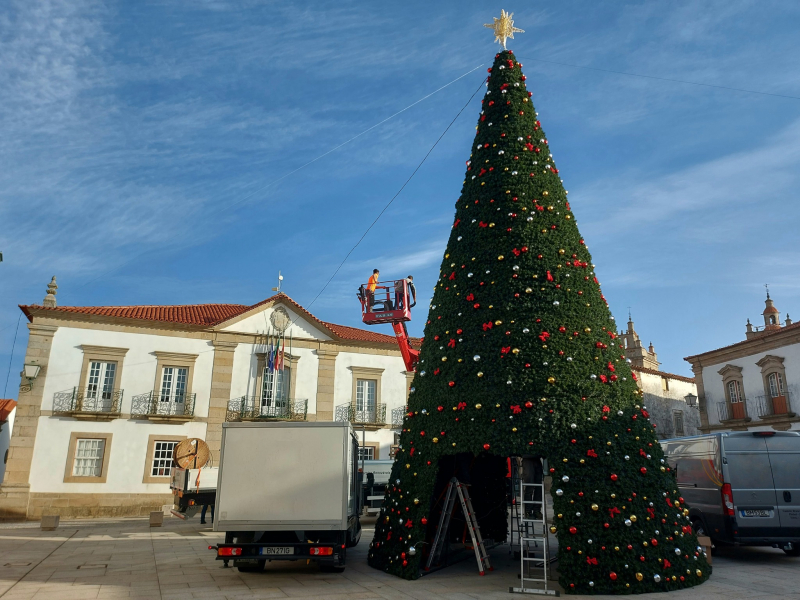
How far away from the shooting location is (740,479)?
10492 millimetres

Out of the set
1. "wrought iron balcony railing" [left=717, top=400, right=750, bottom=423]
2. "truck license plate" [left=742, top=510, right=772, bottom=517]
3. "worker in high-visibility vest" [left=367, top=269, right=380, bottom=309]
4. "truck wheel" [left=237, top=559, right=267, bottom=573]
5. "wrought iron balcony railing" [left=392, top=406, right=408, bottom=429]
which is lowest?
"truck wheel" [left=237, top=559, right=267, bottom=573]

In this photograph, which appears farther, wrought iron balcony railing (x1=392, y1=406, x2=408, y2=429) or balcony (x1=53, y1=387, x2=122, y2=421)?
wrought iron balcony railing (x1=392, y1=406, x2=408, y2=429)

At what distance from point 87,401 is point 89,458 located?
7.23 ft

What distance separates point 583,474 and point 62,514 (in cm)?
2105

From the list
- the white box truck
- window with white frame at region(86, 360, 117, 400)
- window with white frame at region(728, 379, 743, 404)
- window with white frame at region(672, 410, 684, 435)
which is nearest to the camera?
the white box truck

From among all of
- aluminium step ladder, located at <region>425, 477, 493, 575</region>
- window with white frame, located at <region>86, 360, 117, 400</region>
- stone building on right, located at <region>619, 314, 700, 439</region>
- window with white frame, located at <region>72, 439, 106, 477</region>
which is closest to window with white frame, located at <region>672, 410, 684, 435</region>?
stone building on right, located at <region>619, 314, 700, 439</region>

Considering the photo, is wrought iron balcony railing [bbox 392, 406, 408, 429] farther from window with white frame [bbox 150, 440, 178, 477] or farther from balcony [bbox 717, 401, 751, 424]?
balcony [bbox 717, 401, 751, 424]

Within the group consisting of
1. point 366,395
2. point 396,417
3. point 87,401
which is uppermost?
point 366,395

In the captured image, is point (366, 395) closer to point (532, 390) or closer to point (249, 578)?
point (249, 578)

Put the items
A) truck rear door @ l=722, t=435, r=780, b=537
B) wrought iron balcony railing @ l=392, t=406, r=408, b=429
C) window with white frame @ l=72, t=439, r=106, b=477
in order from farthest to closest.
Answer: wrought iron balcony railing @ l=392, t=406, r=408, b=429 → window with white frame @ l=72, t=439, r=106, b=477 → truck rear door @ l=722, t=435, r=780, b=537

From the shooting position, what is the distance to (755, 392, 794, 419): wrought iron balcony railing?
86.0 ft

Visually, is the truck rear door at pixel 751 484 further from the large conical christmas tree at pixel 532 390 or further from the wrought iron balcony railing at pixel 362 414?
the wrought iron balcony railing at pixel 362 414

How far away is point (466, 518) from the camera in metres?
9.15

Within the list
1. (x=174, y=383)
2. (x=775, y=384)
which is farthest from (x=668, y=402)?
(x=174, y=383)
